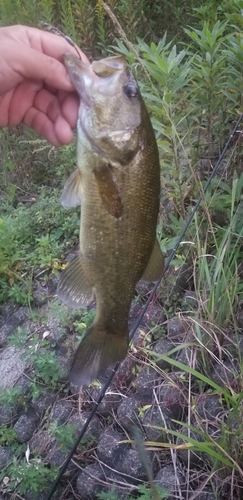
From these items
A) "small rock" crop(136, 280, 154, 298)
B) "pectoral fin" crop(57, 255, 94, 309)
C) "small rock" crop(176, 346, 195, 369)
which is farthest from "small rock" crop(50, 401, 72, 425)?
"pectoral fin" crop(57, 255, 94, 309)

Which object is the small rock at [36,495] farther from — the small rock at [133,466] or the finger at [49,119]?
the finger at [49,119]

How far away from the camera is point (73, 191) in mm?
1343

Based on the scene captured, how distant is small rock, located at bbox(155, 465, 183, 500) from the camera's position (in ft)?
6.53

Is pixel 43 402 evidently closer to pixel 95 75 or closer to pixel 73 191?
pixel 73 191

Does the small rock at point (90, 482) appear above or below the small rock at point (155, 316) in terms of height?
below

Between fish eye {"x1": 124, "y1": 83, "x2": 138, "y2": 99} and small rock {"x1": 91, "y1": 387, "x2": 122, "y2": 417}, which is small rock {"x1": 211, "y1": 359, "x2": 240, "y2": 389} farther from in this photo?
fish eye {"x1": 124, "y1": 83, "x2": 138, "y2": 99}

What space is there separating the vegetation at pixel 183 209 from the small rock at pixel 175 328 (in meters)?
0.06

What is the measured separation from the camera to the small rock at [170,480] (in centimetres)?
199

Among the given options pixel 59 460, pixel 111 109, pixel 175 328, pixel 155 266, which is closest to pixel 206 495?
pixel 59 460

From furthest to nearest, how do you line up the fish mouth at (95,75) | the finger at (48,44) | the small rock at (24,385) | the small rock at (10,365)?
the small rock at (10,365), the small rock at (24,385), the finger at (48,44), the fish mouth at (95,75)

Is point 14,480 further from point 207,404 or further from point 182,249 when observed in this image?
point 182,249

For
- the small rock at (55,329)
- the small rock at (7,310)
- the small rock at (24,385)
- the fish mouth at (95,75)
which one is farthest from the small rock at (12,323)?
the fish mouth at (95,75)

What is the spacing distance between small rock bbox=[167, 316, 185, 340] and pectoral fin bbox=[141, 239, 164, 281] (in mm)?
1088

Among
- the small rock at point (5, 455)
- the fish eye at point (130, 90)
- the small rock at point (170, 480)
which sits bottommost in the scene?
the small rock at point (5, 455)
